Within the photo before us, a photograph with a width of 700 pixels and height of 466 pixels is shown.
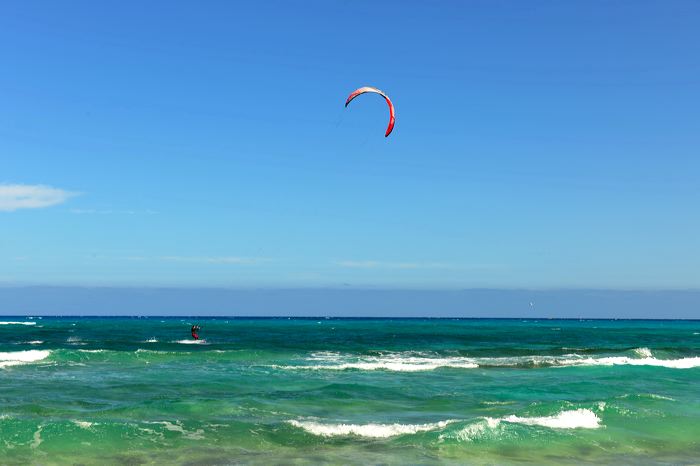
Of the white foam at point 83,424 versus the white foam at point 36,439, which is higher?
the white foam at point 83,424

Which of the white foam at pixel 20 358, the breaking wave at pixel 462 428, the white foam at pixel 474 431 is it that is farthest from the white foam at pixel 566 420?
the white foam at pixel 20 358

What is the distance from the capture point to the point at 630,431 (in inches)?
740

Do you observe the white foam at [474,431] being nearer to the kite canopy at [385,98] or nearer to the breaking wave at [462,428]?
the breaking wave at [462,428]

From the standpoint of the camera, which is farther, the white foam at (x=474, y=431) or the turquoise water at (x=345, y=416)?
the white foam at (x=474, y=431)

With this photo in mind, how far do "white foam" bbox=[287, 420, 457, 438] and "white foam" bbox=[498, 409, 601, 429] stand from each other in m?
2.23

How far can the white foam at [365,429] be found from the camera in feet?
58.2

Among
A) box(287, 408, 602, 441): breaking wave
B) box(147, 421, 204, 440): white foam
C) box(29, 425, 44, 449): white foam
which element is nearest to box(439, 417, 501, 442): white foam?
box(287, 408, 602, 441): breaking wave

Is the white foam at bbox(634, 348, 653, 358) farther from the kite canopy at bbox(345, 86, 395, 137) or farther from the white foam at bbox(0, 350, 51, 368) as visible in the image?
the white foam at bbox(0, 350, 51, 368)

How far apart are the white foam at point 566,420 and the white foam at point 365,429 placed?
2.23 metres

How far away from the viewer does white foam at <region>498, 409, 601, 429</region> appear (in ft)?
62.6

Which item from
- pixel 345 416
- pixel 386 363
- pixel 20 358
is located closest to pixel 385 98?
pixel 345 416

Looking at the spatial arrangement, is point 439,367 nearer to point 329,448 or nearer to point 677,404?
point 677,404

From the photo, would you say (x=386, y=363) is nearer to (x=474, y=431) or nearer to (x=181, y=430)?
(x=474, y=431)

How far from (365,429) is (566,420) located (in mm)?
5844
